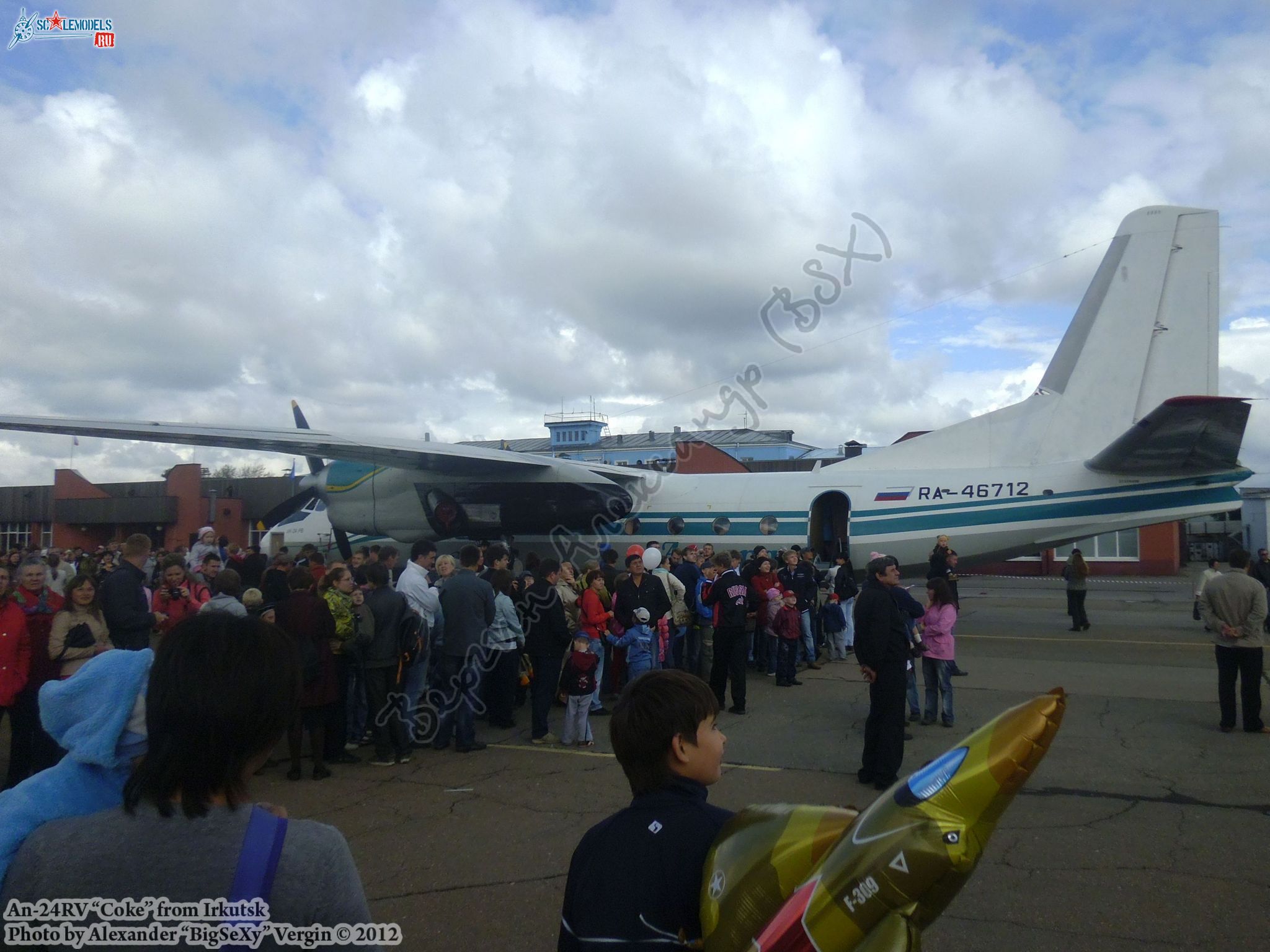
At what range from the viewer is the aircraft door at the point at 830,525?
47.5ft

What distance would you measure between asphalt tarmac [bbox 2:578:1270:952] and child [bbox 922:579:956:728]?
0.30 m

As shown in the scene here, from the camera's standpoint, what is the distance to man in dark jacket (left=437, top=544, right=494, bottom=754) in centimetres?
763

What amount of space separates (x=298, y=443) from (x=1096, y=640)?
1343 centimetres

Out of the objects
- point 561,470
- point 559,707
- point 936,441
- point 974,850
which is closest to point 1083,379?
point 936,441

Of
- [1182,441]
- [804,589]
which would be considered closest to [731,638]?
[804,589]

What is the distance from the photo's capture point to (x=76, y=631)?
19.4 feet

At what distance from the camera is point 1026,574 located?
31.1 m

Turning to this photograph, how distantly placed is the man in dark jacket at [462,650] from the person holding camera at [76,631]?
8.88 ft

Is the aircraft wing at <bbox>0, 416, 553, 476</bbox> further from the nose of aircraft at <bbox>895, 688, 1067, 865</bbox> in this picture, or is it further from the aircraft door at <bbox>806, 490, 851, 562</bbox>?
the nose of aircraft at <bbox>895, 688, 1067, 865</bbox>

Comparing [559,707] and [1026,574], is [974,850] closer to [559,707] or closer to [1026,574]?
[559,707]

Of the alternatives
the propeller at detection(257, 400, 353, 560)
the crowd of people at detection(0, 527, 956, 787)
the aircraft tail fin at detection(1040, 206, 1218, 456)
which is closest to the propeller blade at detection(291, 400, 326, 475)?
the propeller at detection(257, 400, 353, 560)

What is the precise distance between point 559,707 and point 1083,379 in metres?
10.1

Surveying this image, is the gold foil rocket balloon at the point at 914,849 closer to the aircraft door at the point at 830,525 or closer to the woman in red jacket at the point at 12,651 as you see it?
the woman in red jacket at the point at 12,651

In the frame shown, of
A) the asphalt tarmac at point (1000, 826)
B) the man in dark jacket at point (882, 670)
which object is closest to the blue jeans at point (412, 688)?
the asphalt tarmac at point (1000, 826)
